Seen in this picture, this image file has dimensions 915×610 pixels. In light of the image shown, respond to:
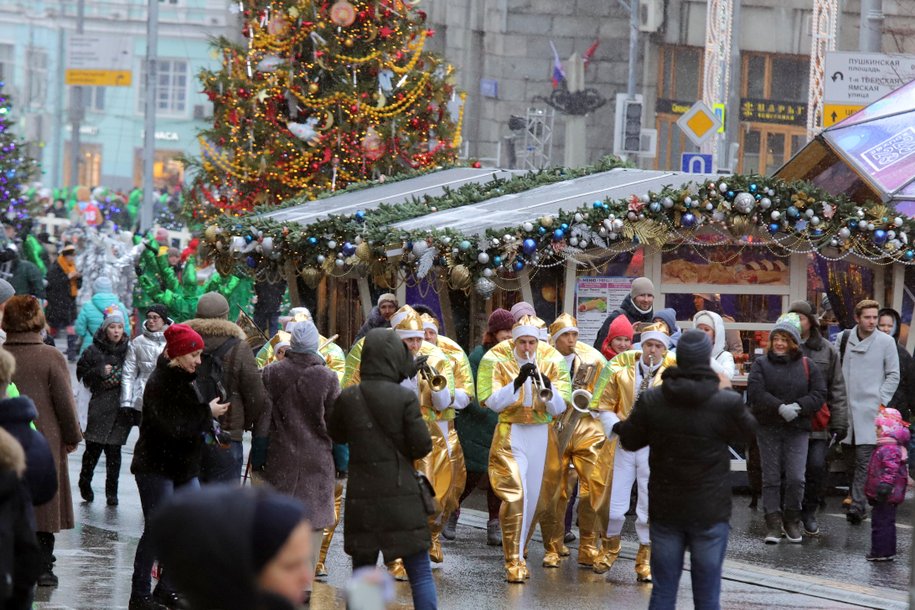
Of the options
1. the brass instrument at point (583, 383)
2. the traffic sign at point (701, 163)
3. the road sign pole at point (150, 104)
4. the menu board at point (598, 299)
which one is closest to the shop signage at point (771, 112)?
the road sign pole at point (150, 104)

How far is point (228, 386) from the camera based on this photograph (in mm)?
9609

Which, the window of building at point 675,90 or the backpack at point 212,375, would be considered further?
the window of building at point 675,90

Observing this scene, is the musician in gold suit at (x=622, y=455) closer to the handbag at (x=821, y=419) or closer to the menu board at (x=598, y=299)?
the handbag at (x=821, y=419)

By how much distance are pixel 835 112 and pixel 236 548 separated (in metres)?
16.3

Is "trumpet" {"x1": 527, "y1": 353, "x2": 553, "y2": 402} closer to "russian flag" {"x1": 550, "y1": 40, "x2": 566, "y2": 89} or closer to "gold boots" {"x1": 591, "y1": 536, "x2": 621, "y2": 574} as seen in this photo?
"gold boots" {"x1": 591, "y1": 536, "x2": 621, "y2": 574}

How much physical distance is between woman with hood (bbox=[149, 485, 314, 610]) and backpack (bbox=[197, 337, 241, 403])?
549cm

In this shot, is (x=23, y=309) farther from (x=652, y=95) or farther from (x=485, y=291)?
(x=652, y=95)

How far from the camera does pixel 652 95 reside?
3978 cm

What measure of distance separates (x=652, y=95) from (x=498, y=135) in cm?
354

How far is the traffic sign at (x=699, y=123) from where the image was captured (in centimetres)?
2148

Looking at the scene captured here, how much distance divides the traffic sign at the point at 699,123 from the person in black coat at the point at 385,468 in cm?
1364

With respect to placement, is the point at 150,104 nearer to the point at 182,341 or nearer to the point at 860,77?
the point at 860,77

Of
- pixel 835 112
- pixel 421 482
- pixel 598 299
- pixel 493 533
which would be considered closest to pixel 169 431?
pixel 421 482

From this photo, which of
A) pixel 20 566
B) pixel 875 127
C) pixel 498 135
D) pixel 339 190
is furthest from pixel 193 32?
pixel 20 566
